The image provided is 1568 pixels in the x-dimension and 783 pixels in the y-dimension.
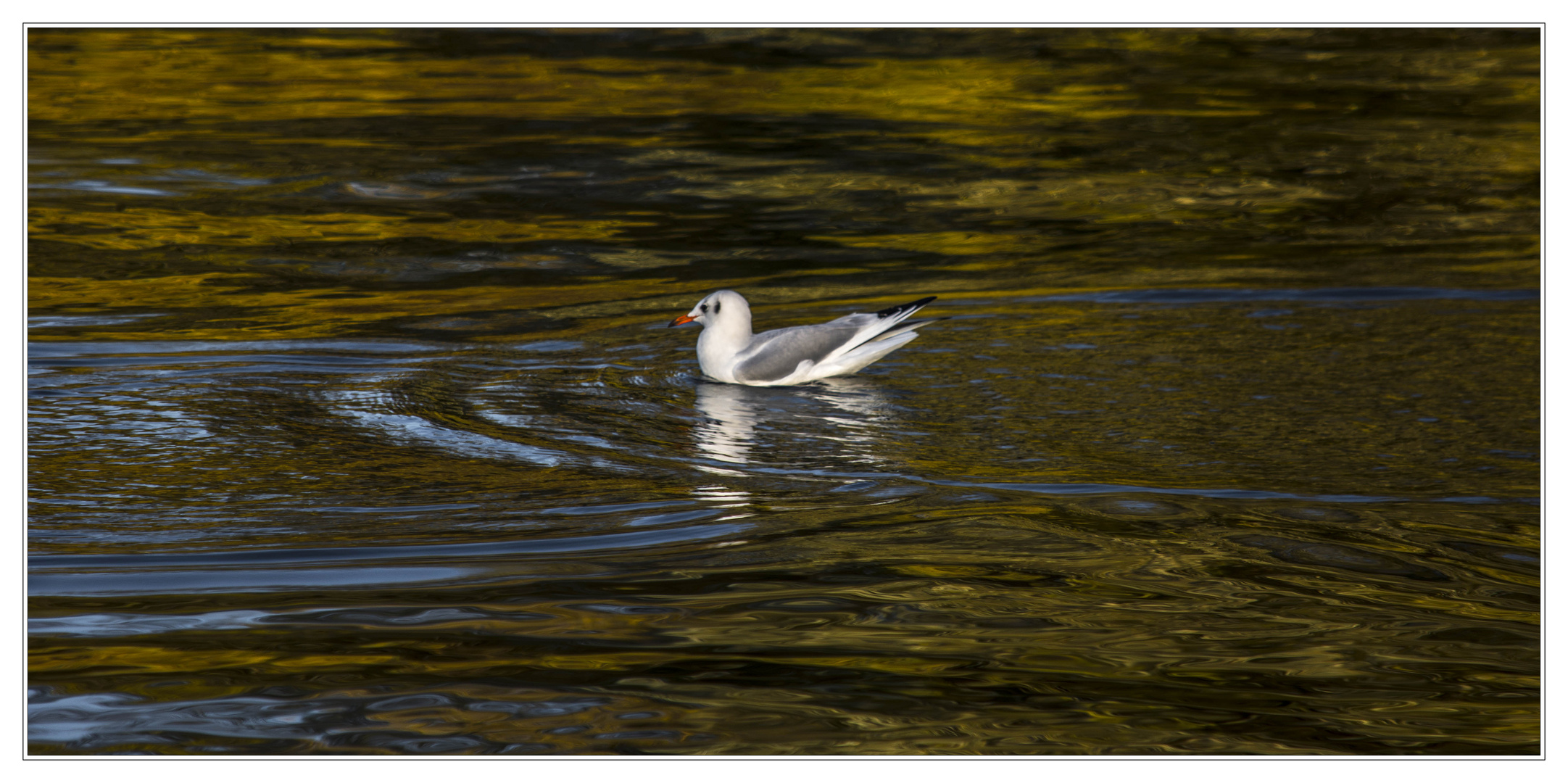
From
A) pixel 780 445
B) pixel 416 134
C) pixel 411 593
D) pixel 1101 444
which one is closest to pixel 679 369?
pixel 780 445

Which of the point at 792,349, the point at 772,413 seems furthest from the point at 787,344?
the point at 772,413

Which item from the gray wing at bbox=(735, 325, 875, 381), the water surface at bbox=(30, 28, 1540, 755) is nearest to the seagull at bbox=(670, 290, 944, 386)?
the gray wing at bbox=(735, 325, 875, 381)

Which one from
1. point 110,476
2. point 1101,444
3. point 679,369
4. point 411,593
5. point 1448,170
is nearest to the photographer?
point 411,593

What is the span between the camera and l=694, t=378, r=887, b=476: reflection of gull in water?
6.93 metres

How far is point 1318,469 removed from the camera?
Answer: 651cm

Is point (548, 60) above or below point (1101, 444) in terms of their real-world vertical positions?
above

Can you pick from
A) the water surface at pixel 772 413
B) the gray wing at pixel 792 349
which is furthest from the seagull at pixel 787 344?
the water surface at pixel 772 413

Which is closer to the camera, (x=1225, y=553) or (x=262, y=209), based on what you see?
(x=1225, y=553)

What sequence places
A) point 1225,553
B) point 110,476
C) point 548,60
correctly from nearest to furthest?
1. point 1225,553
2. point 110,476
3. point 548,60

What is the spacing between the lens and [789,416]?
7605 mm

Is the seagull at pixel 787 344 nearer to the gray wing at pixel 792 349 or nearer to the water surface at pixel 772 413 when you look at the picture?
the gray wing at pixel 792 349

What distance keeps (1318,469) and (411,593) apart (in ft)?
12.6

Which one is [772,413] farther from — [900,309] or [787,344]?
[900,309]

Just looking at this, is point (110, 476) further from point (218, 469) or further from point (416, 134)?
point (416, 134)
